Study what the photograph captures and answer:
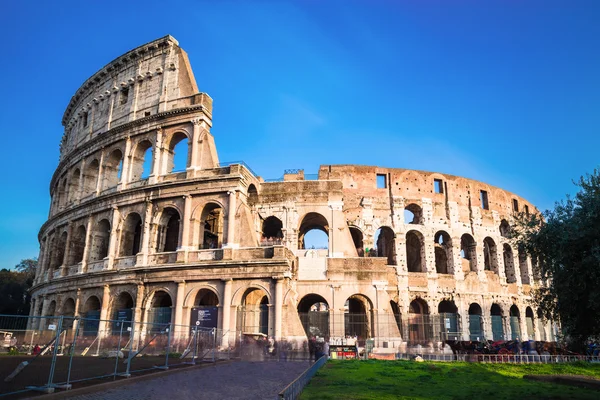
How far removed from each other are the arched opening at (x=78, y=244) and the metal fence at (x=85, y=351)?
1282 cm

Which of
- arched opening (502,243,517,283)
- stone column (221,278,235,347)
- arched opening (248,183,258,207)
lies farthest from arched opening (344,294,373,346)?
arched opening (502,243,517,283)

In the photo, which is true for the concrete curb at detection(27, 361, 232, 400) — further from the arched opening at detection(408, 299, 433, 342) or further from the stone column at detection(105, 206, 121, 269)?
the arched opening at detection(408, 299, 433, 342)

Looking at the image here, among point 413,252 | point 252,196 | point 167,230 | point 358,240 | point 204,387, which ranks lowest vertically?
point 204,387

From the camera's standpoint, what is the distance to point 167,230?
2678cm

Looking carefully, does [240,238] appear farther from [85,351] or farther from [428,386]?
[428,386]

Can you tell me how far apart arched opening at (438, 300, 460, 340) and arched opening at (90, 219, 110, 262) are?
2021 cm

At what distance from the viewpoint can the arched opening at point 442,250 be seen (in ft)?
97.9

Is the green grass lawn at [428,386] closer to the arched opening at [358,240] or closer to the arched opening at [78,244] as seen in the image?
the arched opening at [358,240]

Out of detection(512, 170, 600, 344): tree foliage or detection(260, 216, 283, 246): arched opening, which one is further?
detection(260, 216, 283, 246): arched opening

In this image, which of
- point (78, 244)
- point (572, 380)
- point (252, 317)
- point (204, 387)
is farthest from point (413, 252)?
point (204, 387)

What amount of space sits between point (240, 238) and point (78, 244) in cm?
1246

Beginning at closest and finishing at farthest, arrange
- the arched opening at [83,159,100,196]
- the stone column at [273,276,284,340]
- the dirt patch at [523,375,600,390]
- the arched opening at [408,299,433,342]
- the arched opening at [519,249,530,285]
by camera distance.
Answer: the dirt patch at [523,375,600,390], the stone column at [273,276,284,340], the arched opening at [408,299,433,342], the arched opening at [83,159,100,196], the arched opening at [519,249,530,285]

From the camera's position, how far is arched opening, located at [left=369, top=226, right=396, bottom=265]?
93.7 feet

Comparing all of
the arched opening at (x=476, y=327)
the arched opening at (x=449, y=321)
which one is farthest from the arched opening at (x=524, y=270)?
the arched opening at (x=449, y=321)
